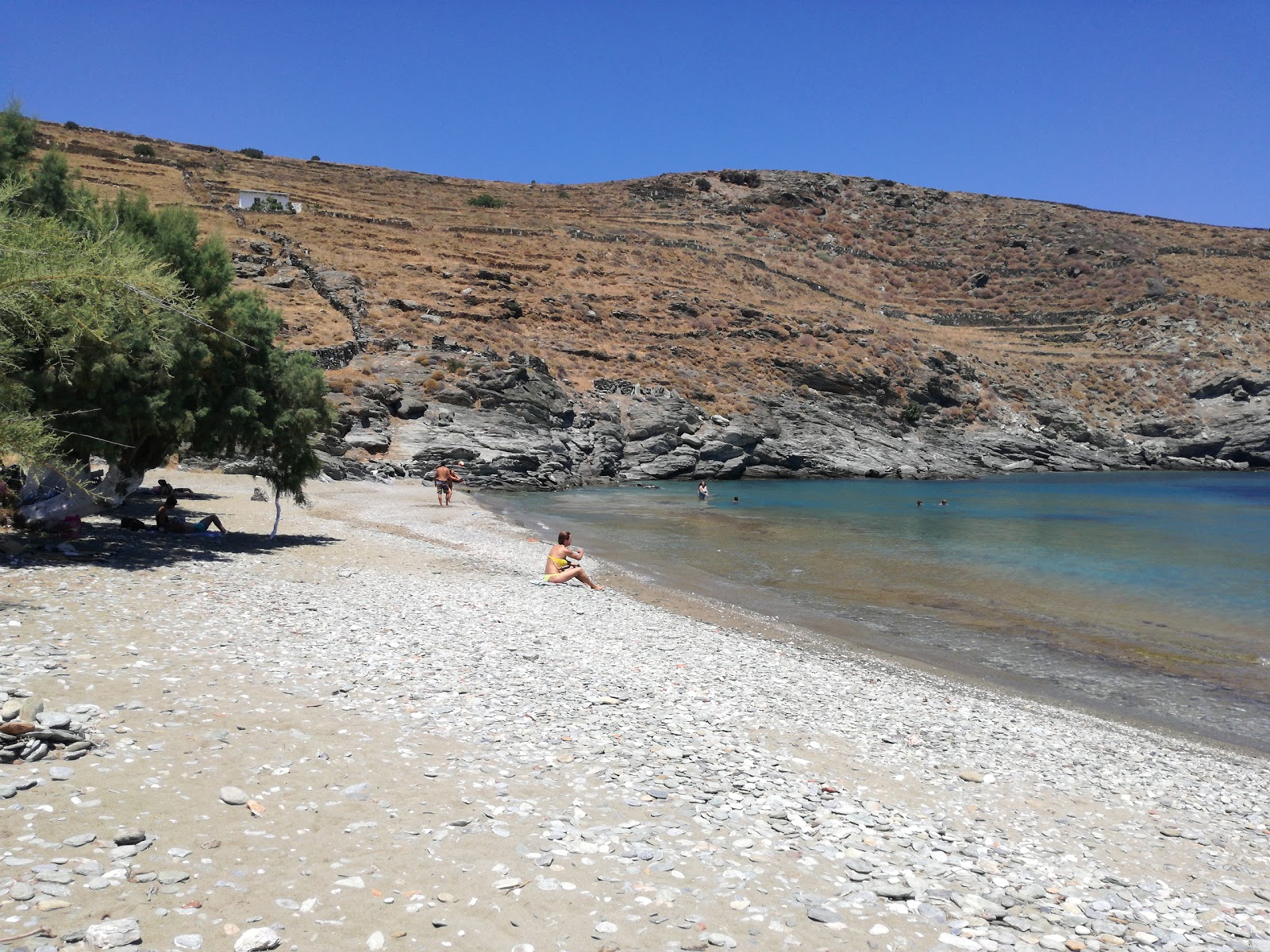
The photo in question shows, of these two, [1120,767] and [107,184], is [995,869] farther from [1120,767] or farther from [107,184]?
[107,184]

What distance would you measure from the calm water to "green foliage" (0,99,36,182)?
56.2ft

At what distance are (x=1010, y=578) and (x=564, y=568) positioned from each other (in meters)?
13.6

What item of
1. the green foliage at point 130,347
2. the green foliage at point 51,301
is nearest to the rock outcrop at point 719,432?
the green foliage at point 130,347

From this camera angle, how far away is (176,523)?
1691 cm

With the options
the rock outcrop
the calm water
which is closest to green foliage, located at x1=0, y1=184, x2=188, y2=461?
the calm water

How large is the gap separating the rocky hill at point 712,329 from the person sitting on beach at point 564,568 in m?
25.3

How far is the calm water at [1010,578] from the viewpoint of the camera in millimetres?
13469

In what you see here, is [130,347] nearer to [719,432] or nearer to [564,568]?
[564,568]

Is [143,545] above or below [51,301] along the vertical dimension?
below

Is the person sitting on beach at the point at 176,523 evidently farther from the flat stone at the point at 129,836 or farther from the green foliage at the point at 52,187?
the flat stone at the point at 129,836

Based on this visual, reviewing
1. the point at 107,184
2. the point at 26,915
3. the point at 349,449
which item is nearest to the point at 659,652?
the point at 26,915

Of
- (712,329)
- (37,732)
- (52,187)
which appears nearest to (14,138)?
(52,187)

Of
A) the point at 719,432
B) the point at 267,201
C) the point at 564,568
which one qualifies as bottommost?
the point at 564,568

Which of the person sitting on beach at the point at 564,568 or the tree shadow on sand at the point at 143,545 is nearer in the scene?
the tree shadow on sand at the point at 143,545
